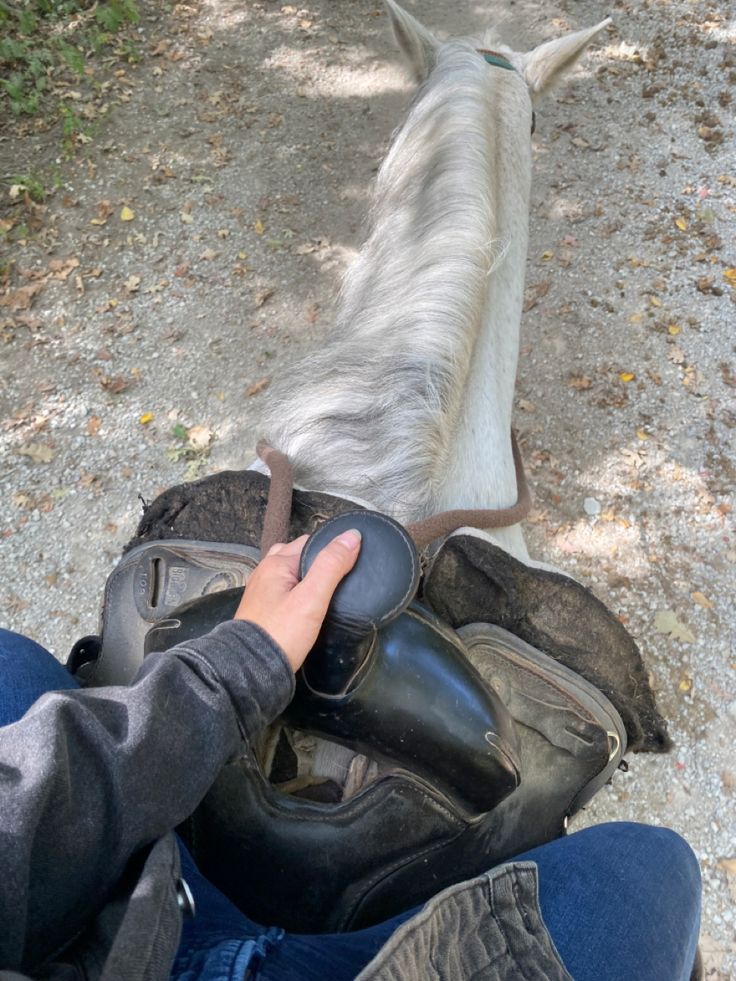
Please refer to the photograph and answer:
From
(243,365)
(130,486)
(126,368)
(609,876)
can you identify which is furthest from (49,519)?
(609,876)

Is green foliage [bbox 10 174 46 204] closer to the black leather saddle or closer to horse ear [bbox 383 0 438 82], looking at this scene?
horse ear [bbox 383 0 438 82]

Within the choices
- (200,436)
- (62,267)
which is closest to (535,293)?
(200,436)

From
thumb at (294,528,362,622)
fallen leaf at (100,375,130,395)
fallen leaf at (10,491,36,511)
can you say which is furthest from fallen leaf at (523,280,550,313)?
thumb at (294,528,362,622)

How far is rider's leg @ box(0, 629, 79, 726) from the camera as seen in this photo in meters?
1.22

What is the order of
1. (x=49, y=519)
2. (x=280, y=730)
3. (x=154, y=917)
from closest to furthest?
(x=154, y=917), (x=280, y=730), (x=49, y=519)

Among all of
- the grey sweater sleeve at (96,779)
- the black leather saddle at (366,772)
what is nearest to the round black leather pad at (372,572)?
the black leather saddle at (366,772)

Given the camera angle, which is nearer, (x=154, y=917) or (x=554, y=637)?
(x=154, y=917)

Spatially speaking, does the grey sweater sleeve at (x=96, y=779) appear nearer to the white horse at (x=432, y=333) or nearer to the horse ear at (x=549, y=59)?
the white horse at (x=432, y=333)

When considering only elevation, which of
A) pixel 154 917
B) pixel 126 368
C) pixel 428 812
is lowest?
pixel 126 368

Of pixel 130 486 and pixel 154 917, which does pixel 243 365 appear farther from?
pixel 154 917

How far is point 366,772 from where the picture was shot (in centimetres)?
110

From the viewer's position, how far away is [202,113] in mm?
4008

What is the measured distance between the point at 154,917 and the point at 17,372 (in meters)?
2.97

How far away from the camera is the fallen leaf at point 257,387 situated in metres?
3.01
